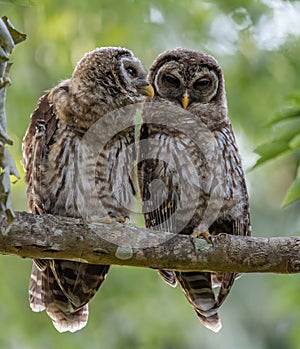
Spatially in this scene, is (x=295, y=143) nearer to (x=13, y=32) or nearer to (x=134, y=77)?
(x=134, y=77)

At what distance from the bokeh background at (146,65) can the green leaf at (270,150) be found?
10.8 ft

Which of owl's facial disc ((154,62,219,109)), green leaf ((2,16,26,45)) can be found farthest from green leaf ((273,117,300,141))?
green leaf ((2,16,26,45))

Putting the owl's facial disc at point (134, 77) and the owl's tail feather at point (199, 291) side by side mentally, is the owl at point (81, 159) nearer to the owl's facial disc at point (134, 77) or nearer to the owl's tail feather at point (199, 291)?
the owl's facial disc at point (134, 77)

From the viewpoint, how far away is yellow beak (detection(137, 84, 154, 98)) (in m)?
4.34

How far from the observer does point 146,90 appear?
171 inches

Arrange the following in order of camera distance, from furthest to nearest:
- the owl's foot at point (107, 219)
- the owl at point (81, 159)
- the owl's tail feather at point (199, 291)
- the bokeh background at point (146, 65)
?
the bokeh background at point (146, 65) < the owl's tail feather at point (199, 291) < the owl at point (81, 159) < the owl's foot at point (107, 219)

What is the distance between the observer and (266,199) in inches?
396

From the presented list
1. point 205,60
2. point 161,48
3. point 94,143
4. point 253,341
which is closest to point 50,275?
point 94,143

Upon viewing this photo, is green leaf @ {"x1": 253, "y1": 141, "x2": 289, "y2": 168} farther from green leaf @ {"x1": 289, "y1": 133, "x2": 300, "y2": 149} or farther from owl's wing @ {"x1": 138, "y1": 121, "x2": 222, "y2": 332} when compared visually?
owl's wing @ {"x1": 138, "y1": 121, "x2": 222, "y2": 332}

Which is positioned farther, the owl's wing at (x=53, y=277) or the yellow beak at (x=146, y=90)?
the yellow beak at (x=146, y=90)

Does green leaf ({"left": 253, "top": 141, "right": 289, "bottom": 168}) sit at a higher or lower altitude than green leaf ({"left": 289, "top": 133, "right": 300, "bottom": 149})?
lower

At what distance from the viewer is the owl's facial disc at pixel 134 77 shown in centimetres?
432

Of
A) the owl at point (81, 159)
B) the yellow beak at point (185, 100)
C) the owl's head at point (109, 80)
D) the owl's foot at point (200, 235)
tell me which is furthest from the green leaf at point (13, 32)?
the yellow beak at point (185, 100)

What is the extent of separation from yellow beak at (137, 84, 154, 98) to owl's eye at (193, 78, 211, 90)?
47cm
